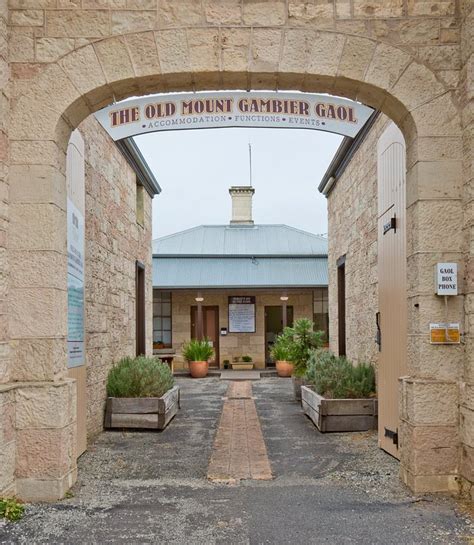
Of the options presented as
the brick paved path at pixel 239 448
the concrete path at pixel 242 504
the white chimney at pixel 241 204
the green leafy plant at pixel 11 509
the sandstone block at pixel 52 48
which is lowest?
the brick paved path at pixel 239 448

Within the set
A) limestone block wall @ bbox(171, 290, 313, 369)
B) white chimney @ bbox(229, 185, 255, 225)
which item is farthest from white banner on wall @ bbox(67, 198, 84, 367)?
white chimney @ bbox(229, 185, 255, 225)

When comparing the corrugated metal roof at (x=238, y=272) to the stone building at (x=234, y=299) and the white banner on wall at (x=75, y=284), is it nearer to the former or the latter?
the stone building at (x=234, y=299)

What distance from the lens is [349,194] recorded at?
10148 millimetres

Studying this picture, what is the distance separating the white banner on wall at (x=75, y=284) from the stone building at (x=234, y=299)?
12.0m

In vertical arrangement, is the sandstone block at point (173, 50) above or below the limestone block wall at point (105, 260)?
above

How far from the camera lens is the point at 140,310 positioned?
477 inches

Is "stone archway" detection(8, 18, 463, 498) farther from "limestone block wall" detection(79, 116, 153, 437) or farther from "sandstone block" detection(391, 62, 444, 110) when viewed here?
"limestone block wall" detection(79, 116, 153, 437)

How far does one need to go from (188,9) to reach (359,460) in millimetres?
4513

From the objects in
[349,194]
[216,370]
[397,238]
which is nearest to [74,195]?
[397,238]

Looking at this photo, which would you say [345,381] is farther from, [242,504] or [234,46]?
[234,46]

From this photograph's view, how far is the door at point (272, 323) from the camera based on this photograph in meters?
19.9

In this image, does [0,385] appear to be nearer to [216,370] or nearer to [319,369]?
[319,369]

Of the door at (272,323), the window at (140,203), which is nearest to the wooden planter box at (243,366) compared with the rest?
the door at (272,323)

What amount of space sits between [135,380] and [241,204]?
15618 mm
